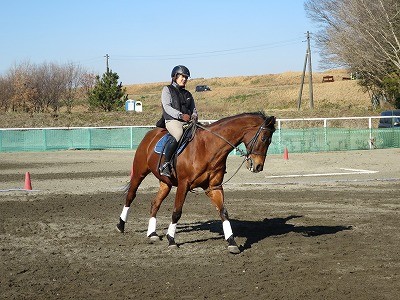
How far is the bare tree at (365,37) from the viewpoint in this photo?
41.2 meters

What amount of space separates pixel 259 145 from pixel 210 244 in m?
1.79

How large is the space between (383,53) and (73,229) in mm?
35857

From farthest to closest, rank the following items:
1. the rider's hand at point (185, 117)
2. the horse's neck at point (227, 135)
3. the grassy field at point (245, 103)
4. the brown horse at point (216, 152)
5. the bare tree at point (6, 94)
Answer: the bare tree at point (6, 94) → the grassy field at point (245, 103) → the rider's hand at point (185, 117) → the horse's neck at point (227, 135) → the brown horse at point (216, 152)

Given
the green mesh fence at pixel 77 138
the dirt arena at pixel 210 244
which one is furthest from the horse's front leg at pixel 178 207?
the green mesh fence at pixel 77 138

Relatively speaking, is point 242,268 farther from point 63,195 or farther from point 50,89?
point 50,89

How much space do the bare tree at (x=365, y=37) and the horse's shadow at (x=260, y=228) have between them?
30437 millimetres

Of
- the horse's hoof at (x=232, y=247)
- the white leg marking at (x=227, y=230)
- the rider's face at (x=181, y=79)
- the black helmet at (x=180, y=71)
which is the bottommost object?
the horse's hoof at (x=232, y=247)

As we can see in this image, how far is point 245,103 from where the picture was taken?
8519cm

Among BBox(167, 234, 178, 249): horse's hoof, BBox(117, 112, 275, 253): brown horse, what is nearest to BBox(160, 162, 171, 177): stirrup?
BBox(117, 112, 275, 253): brown horse

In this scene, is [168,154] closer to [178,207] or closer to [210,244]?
[178,207]

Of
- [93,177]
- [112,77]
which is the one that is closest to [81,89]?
[112,77]

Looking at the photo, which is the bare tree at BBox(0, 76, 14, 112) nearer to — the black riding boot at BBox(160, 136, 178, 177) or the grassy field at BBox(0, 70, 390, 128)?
the grassy field at BBox(0, 70, 390, 128)

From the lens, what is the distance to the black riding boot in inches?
402

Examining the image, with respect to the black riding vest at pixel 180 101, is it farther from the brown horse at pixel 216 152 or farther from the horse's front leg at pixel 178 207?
the horse's front leg at pixel 178 207
